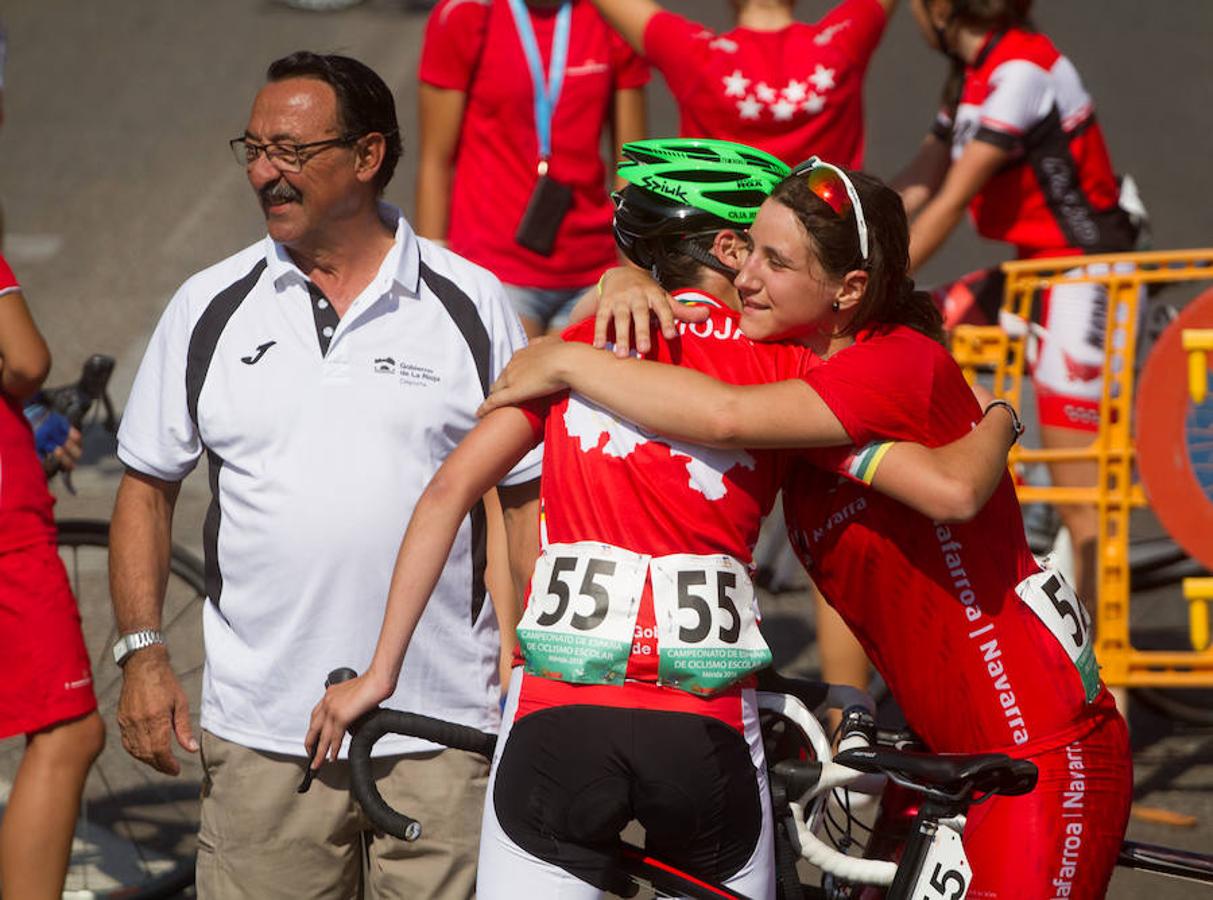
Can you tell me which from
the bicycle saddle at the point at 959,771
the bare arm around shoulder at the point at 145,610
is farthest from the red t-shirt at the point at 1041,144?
the bicycle saddle at the point at 959,771

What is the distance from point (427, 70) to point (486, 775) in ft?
10.8

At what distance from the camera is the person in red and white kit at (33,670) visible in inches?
176

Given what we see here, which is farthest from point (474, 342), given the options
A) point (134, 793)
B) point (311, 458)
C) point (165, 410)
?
point (134, 793)

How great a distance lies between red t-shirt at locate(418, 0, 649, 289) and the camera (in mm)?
6480

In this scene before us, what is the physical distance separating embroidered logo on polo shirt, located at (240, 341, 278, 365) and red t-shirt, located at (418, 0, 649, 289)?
8.96 ft

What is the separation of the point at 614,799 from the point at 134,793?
323 centimetres

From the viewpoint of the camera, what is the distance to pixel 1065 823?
3.26 metres

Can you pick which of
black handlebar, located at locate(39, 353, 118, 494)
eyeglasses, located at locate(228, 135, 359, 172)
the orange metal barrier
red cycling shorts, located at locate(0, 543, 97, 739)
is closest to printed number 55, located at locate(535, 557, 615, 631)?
eyeglasses, located at locate(228, 135, 359, 172)

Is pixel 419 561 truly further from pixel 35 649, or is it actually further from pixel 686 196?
pixel 35 649

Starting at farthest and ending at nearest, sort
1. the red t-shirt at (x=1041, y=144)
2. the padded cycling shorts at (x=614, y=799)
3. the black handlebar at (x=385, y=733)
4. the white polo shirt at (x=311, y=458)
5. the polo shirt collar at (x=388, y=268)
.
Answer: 1. the red t-shirt at (x=1041, y=144)
2. the polo shirt collar at (x=388, y=268)
3. the white polo shirt at (x=311, y=458)
4. the black handlebar at (x=385, y=733)
5. the padded cycling shorts at (x=614, y=799)

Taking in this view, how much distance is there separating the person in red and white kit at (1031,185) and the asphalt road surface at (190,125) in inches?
137

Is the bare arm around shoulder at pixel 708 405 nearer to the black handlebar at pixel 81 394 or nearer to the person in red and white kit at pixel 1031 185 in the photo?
the black handlebar at pixel 81 394

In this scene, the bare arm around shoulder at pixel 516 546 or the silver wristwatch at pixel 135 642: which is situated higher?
the bare arm around shoulder at pixel 516 546

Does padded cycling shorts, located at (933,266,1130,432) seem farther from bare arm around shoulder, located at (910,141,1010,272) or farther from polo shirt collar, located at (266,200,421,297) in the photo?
polo shirt collar, located at (266,200,421,297)
